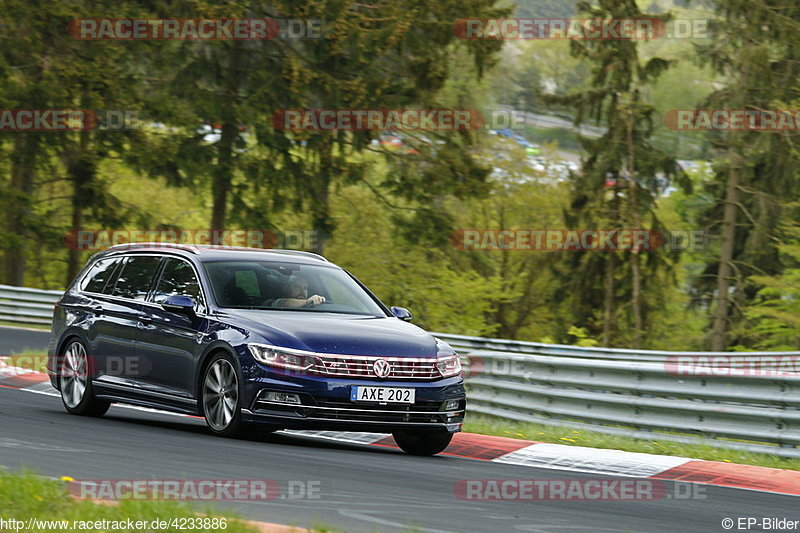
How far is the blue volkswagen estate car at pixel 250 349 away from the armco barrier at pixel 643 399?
7.06ft

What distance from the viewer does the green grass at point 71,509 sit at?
608 centimetres

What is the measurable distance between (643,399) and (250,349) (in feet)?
13.1

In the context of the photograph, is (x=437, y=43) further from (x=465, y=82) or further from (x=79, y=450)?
(x=79, y=450)

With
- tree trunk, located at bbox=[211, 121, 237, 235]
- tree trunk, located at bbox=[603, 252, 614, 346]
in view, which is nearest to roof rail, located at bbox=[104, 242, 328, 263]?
tree trunk, located at bbox=[211, 121, 237, 235]

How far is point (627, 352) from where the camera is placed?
839 inches

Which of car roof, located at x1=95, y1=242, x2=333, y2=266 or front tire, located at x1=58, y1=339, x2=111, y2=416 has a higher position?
car roof, located at x1=95, y1=242, x2=333, y2=266

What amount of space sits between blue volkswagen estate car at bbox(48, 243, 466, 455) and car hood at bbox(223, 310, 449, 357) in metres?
0.01

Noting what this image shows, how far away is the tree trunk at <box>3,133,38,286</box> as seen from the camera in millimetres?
39188

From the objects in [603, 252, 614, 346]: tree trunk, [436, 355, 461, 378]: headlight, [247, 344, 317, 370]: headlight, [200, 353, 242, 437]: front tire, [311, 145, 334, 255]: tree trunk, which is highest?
[247, 344, 317, 370]: headlight

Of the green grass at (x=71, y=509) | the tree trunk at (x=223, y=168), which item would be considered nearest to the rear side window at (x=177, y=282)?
the green grass at (x=71, y=509)

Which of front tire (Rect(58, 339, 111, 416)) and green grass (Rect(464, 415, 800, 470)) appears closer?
green grass (Rect(464, 415, 800, 470))

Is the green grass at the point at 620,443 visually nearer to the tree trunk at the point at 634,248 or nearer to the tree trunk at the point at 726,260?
the tree trunk at the point at 726,260

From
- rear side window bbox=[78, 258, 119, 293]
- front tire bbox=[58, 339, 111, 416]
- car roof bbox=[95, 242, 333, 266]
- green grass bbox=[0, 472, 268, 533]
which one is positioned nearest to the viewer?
green grass bbox=[0, 472, 268, 533]

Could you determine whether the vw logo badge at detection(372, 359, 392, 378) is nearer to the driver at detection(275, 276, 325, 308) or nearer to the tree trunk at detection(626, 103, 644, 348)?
the driver at detection(275, 276, 325, 308)
